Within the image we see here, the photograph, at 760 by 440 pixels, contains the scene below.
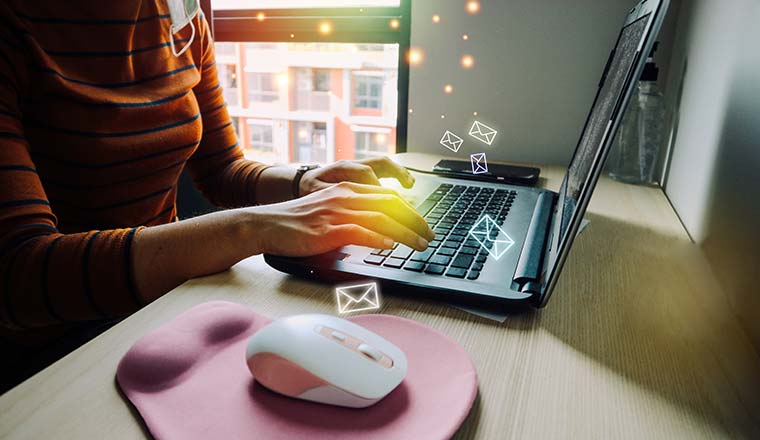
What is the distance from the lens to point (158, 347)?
402 mm

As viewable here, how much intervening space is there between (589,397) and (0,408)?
17.4 inches

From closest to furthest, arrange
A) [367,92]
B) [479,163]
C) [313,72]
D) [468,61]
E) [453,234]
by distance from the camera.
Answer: [453,234], [479,163], [468,61], [367,92], [313,72]

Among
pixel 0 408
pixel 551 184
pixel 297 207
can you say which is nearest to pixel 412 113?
pixel 551 184

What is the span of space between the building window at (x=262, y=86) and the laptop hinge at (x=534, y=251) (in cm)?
191

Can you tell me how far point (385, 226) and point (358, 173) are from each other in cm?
25

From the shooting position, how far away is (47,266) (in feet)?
1.85

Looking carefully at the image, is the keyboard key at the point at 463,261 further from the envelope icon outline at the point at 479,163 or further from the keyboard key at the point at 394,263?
the envelope icon outline at the point at 479,163

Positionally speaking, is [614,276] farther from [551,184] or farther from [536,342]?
[551,184]

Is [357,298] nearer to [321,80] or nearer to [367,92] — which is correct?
[367,92]

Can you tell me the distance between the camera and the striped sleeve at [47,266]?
1.85 ft

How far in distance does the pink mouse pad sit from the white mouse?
0.01 meters

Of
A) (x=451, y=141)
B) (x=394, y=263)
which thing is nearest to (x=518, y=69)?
(x=451, y=141)

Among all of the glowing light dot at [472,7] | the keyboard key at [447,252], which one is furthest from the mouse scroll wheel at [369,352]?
the glowing light dot at [472,7]

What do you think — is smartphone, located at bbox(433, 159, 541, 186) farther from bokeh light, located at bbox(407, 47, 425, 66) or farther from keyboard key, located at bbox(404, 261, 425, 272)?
keyboard key, located at bbox(404, 261, 425, 272)
